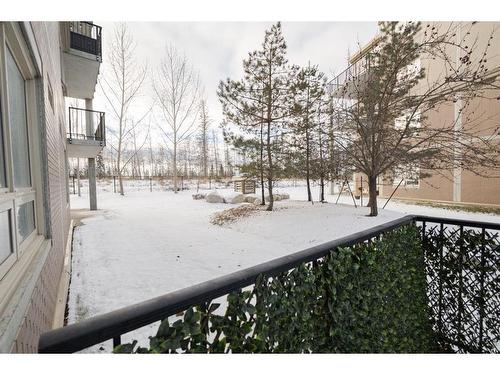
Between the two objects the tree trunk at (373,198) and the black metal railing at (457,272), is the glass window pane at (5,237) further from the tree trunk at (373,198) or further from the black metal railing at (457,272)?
the tree trunk at (373,198)

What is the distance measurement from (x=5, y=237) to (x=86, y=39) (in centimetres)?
868

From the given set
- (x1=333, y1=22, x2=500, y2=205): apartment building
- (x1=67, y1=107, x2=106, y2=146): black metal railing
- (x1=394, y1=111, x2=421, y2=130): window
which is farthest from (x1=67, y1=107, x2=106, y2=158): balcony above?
(x1=394, y1=111, x2=421, y2=130): window

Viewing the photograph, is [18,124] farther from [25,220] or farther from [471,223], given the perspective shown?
[471,223]

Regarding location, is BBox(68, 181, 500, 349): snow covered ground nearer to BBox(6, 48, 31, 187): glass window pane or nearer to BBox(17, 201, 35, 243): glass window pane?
BBox(17, 201, 35, 243): glass window pane

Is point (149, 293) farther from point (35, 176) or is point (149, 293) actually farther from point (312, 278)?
point (312, 278)

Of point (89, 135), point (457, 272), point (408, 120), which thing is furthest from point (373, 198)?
point (89, 135)

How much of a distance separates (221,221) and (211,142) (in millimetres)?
36608

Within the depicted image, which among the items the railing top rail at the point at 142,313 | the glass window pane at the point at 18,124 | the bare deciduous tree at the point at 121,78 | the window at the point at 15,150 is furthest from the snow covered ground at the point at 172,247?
the bare deciduous tree at the point at 121,78

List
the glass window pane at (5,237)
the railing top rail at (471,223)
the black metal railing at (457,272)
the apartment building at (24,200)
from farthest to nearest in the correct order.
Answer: the railing top rail at (471,223)
the black metal railing at (457,272)
the glass window pane at (5,237)
the apartment building at (24,200)

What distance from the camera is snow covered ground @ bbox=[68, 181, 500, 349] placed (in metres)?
3.56

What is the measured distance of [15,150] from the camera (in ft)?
6.03

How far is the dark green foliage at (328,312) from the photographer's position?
103cm

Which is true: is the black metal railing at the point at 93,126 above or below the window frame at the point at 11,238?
above

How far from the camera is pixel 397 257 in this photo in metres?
2.20
